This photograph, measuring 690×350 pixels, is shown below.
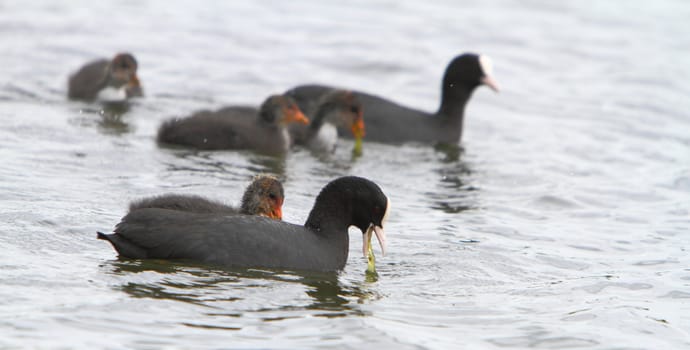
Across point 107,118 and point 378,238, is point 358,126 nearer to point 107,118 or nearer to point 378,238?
point 107,118

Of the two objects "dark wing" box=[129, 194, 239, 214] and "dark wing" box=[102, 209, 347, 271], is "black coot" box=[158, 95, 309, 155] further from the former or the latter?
"dark wing" box=[102, 209, 347, 271]

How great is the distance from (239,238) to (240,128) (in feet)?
14.5

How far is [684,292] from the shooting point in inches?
328

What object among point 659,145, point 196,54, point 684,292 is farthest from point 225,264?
point 196,54

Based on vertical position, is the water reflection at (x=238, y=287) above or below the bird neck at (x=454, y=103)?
below

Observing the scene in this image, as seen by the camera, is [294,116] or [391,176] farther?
[294,116]

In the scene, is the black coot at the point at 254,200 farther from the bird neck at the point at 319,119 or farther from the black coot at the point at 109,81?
the black coot at the point at 109,81

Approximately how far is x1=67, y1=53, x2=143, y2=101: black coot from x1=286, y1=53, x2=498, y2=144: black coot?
1.83m

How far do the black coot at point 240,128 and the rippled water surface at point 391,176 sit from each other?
196mm

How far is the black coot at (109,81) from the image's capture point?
13781mm

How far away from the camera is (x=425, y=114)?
1391 cm

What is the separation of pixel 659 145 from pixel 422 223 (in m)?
5.34

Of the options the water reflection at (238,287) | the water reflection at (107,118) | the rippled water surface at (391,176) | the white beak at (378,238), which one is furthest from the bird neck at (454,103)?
the water reflection at (238,287)

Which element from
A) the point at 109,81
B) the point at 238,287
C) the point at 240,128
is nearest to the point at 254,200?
the point at 238,287
